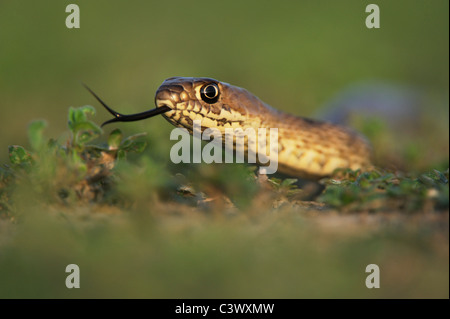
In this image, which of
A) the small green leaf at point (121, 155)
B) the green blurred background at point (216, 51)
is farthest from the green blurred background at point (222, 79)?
the small green leaf at point (121, 155)

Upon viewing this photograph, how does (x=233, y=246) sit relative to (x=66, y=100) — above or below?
below

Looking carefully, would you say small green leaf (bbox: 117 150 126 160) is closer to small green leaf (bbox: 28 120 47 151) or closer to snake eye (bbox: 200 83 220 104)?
small green leaf (bbox: 28 120 47 151)

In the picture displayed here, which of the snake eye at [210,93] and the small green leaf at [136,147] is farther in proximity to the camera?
the snake eye at [210,93]

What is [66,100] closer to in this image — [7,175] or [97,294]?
[7,175]

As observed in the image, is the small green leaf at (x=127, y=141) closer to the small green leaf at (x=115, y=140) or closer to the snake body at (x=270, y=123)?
the small green leaf at (x=115, y=140)

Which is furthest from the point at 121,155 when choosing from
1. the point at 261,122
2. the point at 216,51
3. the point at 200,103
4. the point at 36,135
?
the point at 216,51

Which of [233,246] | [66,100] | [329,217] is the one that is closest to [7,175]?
[233,246]

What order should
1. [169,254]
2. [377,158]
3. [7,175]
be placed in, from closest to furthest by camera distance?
[169,254] < [7,175] < [377,158]
